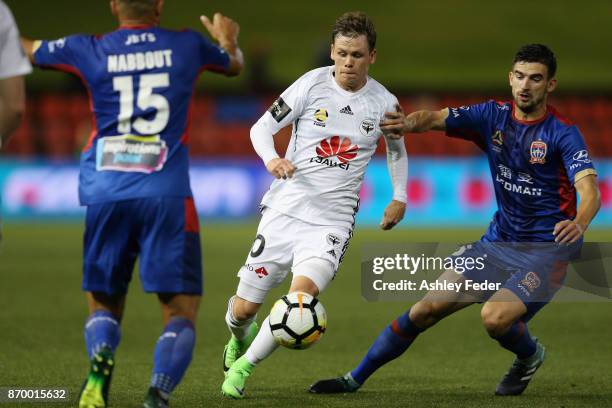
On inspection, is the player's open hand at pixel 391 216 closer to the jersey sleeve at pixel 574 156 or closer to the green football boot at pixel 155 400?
the jersey sleeve at pixel 574 156

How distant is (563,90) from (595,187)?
18677mm

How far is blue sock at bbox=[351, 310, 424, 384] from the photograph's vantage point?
6.34 metres

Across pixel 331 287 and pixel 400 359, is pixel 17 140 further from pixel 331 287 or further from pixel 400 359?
pixel 400 359

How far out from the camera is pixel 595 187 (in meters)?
5.89

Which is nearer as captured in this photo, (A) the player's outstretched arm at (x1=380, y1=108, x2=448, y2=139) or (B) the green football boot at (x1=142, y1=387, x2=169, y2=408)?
(B) the green football boot at (x1=142, y1=387, x2=169, y2=408)

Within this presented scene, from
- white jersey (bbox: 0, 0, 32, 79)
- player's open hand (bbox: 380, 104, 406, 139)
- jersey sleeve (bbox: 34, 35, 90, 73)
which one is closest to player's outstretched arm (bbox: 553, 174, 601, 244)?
player's open hand (bbox: 380, 104, 406, 139)

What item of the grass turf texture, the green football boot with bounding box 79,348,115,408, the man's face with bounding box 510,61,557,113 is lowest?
the grass turf texture

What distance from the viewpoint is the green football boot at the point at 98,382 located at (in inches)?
192

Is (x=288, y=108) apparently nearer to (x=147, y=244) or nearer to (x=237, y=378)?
(x=147, y=244)

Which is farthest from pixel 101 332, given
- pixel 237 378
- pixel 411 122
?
pixel 411 122

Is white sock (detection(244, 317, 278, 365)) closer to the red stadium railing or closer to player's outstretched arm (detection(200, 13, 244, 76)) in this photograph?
player's outstretched arm (detection(200, 13, 244, 76))

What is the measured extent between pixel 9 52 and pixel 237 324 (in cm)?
249

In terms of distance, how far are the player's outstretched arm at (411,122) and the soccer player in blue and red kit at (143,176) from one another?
4.69 ft

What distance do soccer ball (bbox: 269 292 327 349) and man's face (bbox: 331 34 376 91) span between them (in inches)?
52.8
